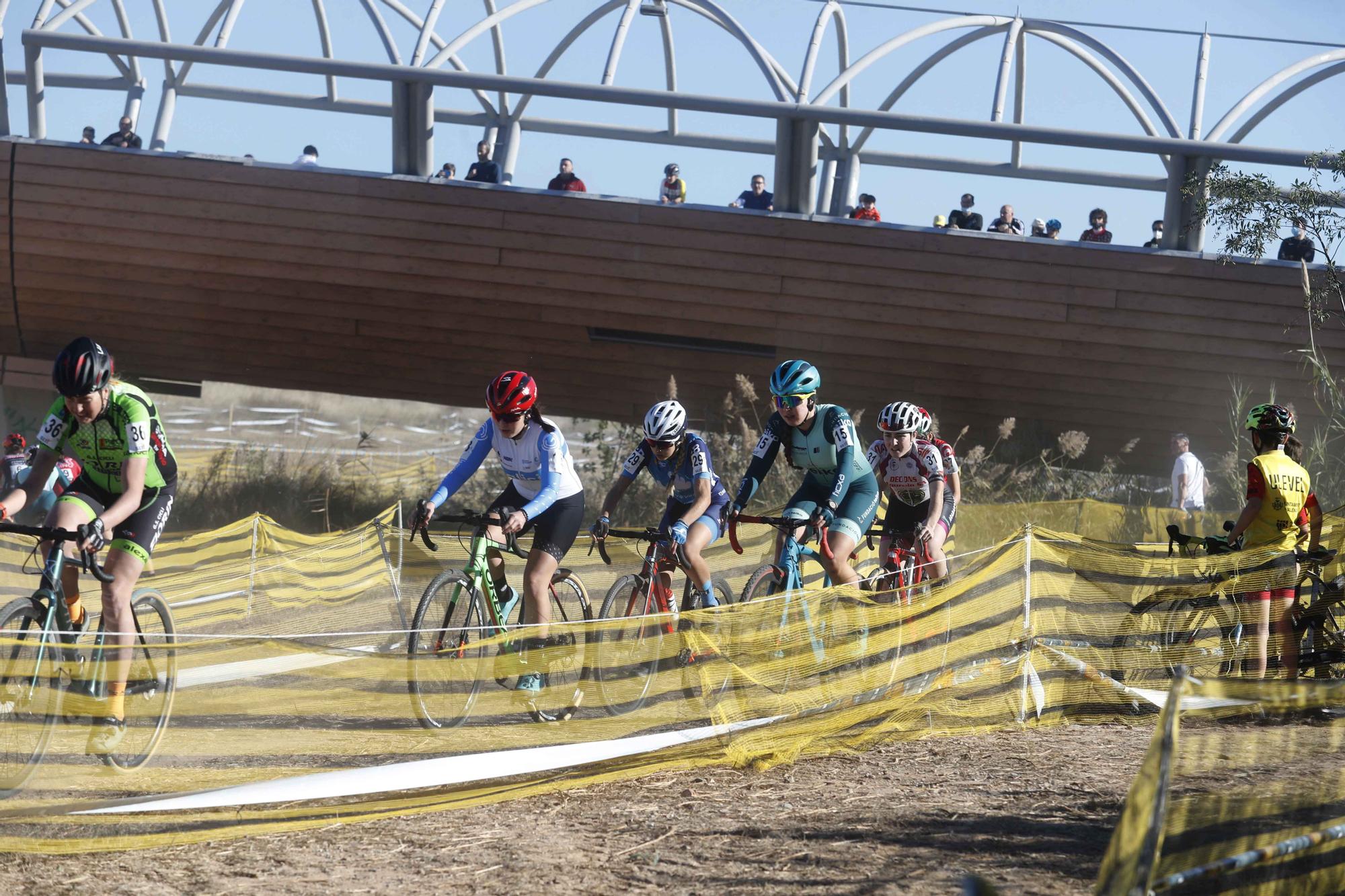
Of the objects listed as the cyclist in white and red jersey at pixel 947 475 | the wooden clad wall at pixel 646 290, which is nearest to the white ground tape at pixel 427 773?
the cyclist in white and red jersey at pixel 947 475

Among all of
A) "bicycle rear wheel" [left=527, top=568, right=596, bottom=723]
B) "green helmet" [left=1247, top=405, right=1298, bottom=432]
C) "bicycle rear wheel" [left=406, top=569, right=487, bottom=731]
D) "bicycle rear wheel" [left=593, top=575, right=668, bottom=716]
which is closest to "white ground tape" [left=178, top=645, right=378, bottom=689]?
"bicycle rear wheel" [left=406, top=569, right=487, bottom=731]

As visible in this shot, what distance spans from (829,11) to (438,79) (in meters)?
5.24

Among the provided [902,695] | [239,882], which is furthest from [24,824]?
[902,695]

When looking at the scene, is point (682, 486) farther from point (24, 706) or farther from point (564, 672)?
point (24, 706)

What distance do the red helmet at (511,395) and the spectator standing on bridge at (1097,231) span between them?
1084 centimetres

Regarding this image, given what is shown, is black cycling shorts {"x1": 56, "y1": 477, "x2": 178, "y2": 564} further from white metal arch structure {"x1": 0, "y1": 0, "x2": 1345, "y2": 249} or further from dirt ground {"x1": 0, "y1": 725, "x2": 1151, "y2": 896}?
white metal arch structure {"x1": 0, "y1": 0, "x2": 1345, "y2": 249}

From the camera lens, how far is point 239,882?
169 inches

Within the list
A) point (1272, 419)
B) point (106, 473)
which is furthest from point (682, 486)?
point (1272, 419)

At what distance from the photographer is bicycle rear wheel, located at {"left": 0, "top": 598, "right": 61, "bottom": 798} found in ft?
14.7

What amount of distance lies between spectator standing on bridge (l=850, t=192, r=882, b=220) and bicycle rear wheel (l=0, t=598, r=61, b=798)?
493 inches

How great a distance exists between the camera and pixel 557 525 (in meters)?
6.88

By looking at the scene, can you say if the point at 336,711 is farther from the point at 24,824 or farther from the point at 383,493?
the point at 383,493

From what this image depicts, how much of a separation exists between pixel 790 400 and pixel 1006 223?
901 cm

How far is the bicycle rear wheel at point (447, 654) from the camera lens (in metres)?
5.25
